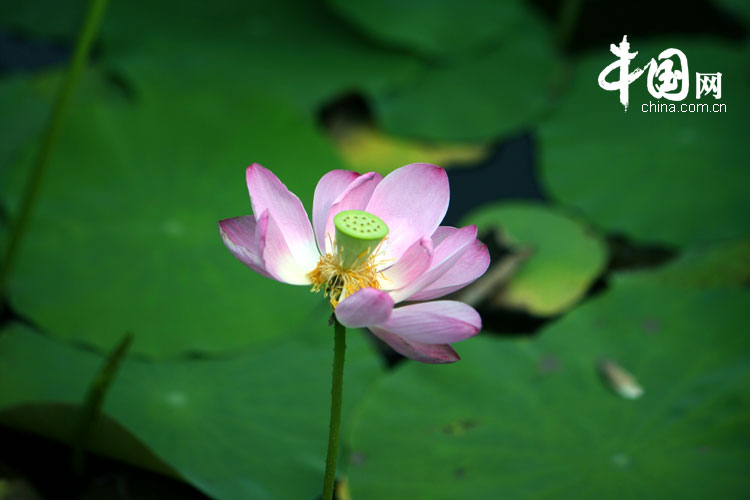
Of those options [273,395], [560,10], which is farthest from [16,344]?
[560,10]

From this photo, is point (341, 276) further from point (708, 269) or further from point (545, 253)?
point (708, 269)

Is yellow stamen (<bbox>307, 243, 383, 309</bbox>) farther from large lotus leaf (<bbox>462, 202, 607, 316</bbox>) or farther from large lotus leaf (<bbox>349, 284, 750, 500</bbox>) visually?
large lotus leaf (<bbox>462, 202, 607, 316</bbox>)

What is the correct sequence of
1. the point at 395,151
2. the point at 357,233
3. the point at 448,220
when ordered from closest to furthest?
the point at 357,233
the point at 448,220
the point at 395,151

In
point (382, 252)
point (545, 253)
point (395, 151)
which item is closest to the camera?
point (382, 252)

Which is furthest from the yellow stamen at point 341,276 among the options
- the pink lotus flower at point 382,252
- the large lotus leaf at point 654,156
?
the large lotus leaf at point 654,156

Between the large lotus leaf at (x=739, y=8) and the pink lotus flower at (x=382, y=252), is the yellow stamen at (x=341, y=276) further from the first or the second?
the large lotus leaf at (x=739, y=8)

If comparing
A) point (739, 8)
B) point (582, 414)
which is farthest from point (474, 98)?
point (582, 414)
